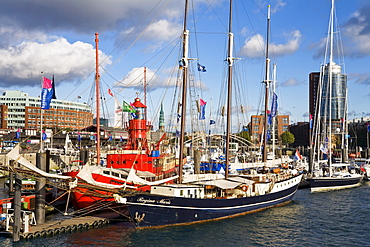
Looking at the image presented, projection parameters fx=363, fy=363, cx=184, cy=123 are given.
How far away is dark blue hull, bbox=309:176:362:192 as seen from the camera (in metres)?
62.2

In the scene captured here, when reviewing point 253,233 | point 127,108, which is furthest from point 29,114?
point 253,233

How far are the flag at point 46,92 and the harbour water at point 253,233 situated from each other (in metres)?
13.8

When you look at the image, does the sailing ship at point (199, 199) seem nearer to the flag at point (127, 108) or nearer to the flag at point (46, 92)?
the flag at point (46, 92)

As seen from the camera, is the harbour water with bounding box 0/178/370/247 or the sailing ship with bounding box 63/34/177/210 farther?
the sailing ship with bounding box 63/34/177/210

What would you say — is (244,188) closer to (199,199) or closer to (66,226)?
(199,199)

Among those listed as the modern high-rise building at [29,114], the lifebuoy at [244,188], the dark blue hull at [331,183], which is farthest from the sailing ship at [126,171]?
the modern high-rise building at [29,114]

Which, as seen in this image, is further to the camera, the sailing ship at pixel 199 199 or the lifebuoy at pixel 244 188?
the lifebuoy at pixel 244 188

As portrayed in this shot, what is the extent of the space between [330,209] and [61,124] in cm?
15445

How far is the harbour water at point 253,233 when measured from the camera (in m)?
30.8

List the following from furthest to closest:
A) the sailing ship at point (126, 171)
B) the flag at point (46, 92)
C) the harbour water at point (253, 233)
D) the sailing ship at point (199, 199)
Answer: the flag at point (46, 92)
the sailing ship at point (199, 199)
the sailing ship at point (126, 171)
the harbour water at point (253, 233)

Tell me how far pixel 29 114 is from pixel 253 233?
157 metres

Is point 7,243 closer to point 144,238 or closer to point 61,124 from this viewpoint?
point 144,238

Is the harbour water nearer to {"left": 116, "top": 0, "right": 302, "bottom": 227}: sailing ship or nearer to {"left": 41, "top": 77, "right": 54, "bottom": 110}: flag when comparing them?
{"left": 116, "top": 0, "right": 302, "bottom": 227}: sailing ship

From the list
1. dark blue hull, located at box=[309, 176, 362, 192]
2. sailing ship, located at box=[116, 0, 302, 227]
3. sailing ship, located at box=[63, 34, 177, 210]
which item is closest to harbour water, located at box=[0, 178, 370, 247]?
sailing ship, located at box=[116, 0, 302, 227]
